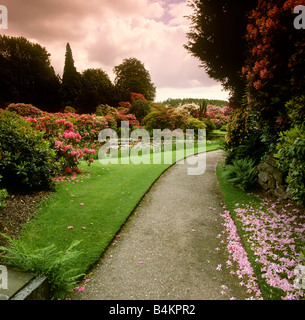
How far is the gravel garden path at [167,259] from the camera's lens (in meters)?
2.77

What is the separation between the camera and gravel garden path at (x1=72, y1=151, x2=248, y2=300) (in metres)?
2.77

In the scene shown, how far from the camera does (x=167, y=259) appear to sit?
3.45 m

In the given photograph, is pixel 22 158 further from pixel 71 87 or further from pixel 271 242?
pixel 71 87

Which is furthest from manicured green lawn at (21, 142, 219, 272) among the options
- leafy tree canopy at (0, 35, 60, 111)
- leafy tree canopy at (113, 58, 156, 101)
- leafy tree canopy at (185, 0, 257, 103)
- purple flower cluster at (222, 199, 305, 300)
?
leafy tree canopy at (113, 58, 156, 101)

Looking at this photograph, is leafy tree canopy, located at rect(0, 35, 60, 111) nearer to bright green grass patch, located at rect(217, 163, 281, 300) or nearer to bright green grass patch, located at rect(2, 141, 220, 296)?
bright green grass patch, located at rect(2, 141, 220, 296)

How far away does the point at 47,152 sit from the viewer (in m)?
5.68

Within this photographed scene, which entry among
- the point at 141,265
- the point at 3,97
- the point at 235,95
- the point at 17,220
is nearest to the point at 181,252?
the point at 141,265

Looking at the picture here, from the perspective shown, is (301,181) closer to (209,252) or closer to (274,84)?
(209,252)

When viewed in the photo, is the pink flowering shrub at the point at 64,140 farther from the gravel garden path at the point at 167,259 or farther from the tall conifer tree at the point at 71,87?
the tall conifer tree at the point at 71,87

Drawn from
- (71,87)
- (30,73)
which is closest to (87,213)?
(71,87)

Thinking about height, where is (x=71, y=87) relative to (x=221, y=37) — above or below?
above

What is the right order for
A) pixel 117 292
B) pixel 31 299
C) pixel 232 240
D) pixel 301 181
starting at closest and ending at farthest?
pixel 31 299 < pixel 117 292 < pixel 301 181 < pixel 232 240

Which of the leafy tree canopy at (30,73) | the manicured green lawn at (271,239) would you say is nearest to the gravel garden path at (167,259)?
the manicured green lawn at (271,239)

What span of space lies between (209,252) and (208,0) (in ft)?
30.4
